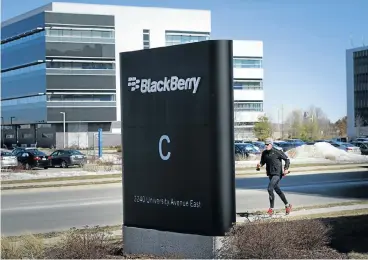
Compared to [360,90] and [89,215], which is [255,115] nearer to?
[360,90]

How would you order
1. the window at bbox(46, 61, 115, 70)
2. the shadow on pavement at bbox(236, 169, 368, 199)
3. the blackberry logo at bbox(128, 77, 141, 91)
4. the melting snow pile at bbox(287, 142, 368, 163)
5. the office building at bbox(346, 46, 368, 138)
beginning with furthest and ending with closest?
1. the office building at bbox(346, 46, 368, 138)
2. the window at bbox(46, 61, 115, 70)
3. the melting snow pile at bbox(287, 142, 368, 163)
4. the shadow on pavement at bbox(236, 169, 368, 199)
5. the blackberry logo at bbox(128, 77, 141, 91)

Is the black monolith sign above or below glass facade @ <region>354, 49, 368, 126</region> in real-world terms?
below

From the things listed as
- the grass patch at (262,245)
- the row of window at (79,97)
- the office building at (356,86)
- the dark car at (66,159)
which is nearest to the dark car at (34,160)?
the dark car at (66,159)

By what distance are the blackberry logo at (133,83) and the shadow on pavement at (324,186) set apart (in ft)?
38.5

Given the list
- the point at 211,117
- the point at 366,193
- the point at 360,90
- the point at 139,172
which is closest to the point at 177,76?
the point at 211,117

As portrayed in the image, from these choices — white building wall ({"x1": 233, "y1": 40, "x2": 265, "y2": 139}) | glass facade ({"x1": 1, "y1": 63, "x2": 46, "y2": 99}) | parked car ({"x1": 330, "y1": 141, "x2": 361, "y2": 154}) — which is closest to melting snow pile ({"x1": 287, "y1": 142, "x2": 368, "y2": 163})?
parked car ({"x1": 330, "y1": 141, "x2": 361, "y2": 154})

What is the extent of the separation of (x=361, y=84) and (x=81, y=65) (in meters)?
76.4

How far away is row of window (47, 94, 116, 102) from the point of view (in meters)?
92.6

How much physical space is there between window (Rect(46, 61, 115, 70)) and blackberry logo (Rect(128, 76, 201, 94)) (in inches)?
3354

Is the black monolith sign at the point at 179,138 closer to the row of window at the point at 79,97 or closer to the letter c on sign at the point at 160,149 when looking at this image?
the letter c on sign at the point at 160,149

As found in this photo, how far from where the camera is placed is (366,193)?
20547mm

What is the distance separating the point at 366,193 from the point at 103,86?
77.3 meters

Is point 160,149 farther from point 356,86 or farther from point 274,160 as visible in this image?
point 356,86

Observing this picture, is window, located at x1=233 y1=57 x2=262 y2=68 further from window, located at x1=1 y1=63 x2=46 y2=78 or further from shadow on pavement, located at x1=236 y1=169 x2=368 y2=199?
shadow on pavement, located at x1=236 y1=169 x2=368 y2=199
